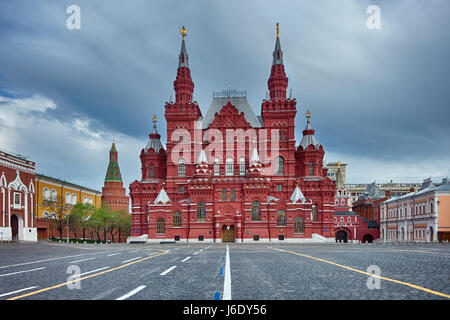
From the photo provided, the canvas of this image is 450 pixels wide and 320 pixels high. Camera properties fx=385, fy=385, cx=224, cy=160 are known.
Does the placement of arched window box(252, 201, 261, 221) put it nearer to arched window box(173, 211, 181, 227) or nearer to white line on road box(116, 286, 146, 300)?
arched window box(173, 211, 181, 227)

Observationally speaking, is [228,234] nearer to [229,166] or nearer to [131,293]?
[229,166]

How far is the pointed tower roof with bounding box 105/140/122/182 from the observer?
4024 inches

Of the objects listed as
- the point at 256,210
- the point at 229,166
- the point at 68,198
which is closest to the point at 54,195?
the point at 68,198

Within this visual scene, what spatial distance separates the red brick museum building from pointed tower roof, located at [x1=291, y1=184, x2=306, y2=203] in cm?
15

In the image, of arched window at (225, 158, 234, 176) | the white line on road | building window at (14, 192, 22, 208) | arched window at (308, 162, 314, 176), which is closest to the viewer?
the white line on road

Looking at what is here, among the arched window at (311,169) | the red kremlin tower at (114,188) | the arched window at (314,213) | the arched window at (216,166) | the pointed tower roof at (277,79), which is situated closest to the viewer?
the arched window at (314,213)

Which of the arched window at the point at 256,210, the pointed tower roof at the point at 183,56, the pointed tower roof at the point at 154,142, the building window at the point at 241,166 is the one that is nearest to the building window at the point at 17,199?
the pointed tower roof at the point at 154,142

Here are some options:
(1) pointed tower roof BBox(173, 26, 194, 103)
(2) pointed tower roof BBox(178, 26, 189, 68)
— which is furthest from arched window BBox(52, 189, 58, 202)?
(2) pointed tower roof BBox(178, 26, 189, 68)

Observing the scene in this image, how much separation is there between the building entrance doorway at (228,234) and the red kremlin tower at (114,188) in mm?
47863

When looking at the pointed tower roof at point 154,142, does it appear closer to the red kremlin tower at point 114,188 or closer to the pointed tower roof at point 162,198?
the pointed tower roof at point 162,198

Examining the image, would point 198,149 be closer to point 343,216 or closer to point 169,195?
point 169,195

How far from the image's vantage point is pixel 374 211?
88875 mm

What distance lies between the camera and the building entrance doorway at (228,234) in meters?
57.7
